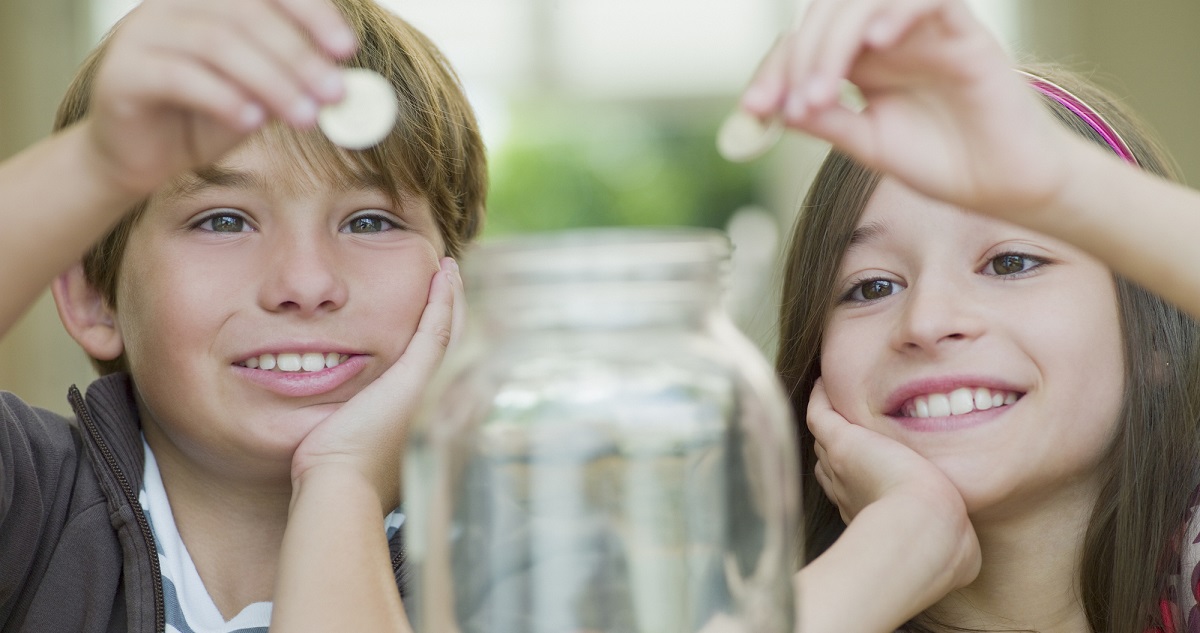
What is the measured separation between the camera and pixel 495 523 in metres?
0.59

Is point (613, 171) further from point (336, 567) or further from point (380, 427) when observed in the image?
point (336, 567)

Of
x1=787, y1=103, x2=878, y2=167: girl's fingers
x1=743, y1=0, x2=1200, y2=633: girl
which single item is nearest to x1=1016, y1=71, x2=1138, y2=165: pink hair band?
x1=743, y1=0, x2=1200, y2=633: girl

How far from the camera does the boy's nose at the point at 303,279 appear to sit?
3.07 feet

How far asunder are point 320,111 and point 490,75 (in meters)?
4.08

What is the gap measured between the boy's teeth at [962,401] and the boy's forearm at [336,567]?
447 millimetres

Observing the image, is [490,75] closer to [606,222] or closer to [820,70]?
[606,222]

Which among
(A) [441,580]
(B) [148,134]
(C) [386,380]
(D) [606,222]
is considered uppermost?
(D) [606,222]

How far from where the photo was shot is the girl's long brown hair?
0.96 m

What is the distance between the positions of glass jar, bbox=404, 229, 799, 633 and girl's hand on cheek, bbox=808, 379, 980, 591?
0.97 ft

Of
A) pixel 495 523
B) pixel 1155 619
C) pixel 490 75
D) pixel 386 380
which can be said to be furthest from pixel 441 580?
pixel 490 75

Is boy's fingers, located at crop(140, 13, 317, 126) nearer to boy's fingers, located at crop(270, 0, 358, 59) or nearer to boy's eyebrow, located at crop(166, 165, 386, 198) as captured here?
boy's fingers, located at crop(270, 0, 358, 59)

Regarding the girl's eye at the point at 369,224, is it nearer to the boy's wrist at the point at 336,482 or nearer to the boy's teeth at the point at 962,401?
the boy's wrist at the point at 336,482

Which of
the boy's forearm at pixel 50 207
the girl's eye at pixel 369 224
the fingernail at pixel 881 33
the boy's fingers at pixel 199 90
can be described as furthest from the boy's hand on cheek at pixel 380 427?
the fingernail at pixel 881 33

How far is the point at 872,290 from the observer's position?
1027mm
